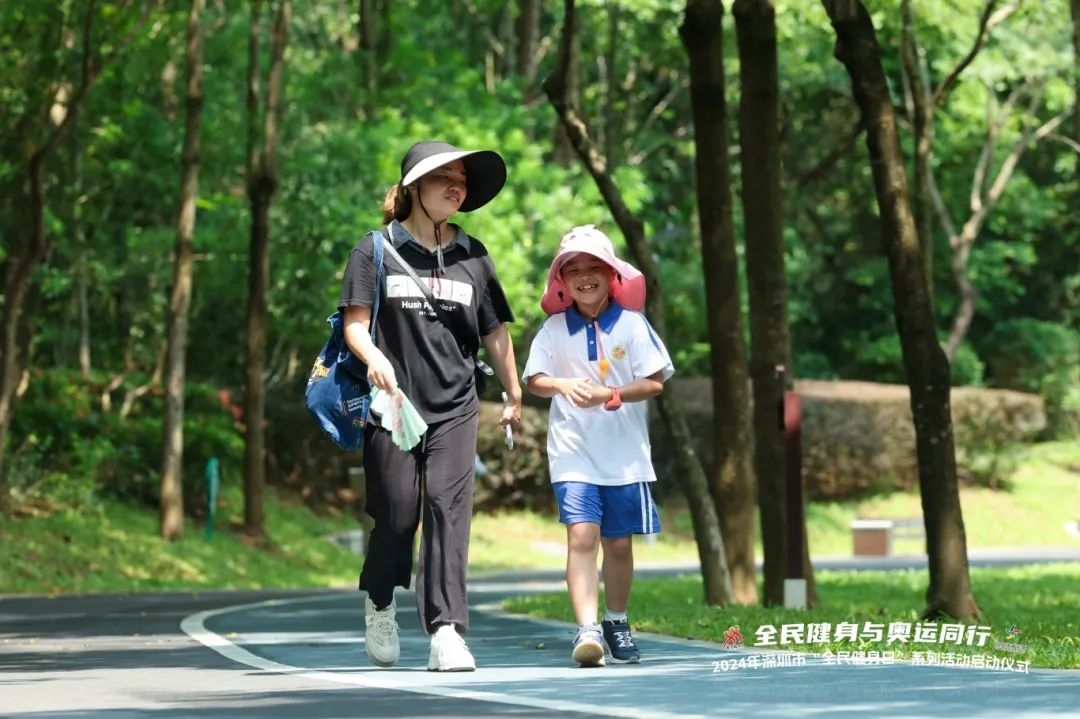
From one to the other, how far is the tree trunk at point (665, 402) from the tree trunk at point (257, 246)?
40.2 feet

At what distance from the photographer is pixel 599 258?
10.5m

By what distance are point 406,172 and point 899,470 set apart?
36.0 metres

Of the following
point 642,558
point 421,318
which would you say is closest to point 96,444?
point 642,558

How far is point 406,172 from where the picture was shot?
10391mm

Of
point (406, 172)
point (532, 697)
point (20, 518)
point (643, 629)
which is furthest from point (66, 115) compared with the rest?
point (532, 697)

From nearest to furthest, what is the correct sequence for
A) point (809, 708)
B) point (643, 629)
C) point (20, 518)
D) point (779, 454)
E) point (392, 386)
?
point (809, 708) → point (392, 386) → point (643, 629) → point (779, 454) → point (20, 518)

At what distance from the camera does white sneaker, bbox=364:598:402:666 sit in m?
10.4

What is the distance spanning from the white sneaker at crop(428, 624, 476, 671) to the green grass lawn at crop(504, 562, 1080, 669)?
5.80 feet

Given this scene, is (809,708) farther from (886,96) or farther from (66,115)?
(66,115)

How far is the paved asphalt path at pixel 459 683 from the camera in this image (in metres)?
7.96

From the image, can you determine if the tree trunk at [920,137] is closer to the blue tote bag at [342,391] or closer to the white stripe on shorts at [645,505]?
the white stripe on shorts at [645,505]

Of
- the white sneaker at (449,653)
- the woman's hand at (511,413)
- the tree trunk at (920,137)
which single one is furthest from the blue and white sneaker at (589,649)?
the tree trunk at (920,137)

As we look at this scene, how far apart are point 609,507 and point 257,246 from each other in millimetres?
22307

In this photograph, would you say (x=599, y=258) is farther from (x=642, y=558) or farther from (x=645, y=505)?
(x=642, y=558)
